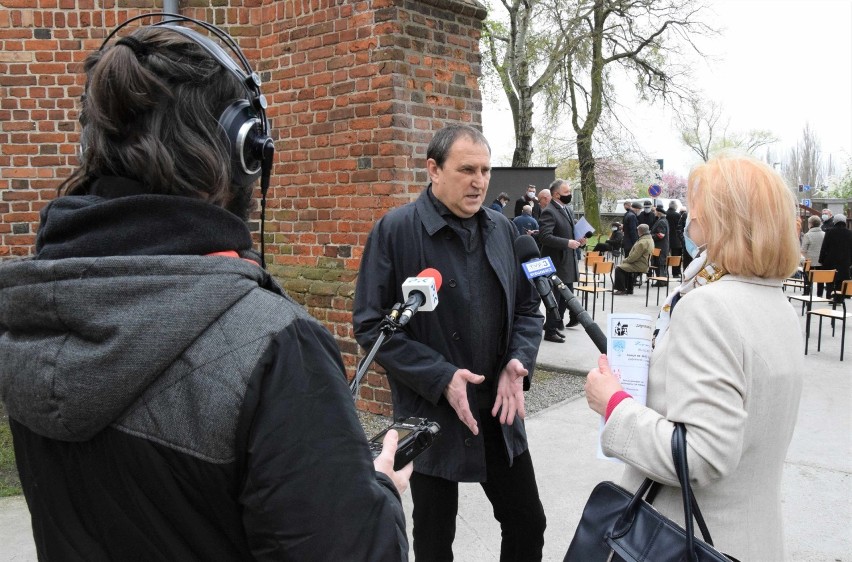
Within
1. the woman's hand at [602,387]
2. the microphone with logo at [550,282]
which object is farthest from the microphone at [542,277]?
the woman's hand at [602,387]

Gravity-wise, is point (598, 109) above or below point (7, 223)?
above

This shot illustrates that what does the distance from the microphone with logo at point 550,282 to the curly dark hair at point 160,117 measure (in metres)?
1.28

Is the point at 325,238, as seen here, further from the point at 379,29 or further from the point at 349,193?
the point at 379,29

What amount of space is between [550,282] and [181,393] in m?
1.64

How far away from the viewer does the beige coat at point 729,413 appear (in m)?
1.66

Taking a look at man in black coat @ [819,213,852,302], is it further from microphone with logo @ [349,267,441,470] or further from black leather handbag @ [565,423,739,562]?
microphone with logo @ [349,267,441,470]

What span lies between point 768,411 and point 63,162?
200 inches

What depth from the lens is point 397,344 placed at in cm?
264

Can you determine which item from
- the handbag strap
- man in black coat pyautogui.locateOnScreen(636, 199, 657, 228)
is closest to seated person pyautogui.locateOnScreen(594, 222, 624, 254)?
man in black coat pyautogui.locateOnScreen(636, 199, 657, 228)

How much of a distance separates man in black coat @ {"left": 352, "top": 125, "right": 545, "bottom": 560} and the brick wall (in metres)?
1.89

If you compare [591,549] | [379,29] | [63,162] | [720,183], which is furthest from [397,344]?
[63,162]

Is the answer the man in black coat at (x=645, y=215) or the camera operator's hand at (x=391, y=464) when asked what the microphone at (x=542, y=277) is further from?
the man in black coat at (x=645, y=215)

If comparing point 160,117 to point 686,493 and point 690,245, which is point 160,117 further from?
point 690,245

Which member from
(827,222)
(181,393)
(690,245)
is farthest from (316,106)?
(827,222)
